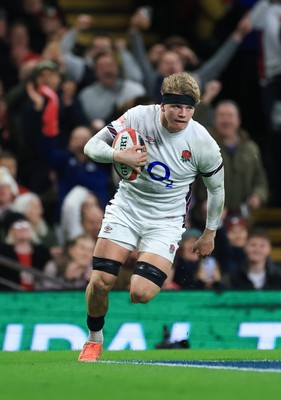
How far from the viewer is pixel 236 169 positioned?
16.4 meters

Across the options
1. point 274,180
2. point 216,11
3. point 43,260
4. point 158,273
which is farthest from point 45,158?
point 158,273

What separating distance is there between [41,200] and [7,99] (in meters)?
1.42

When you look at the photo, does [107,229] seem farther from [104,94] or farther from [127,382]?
[104,94]

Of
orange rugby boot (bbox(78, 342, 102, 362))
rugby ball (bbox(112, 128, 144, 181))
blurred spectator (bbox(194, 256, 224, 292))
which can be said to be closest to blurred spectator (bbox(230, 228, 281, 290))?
blurred spectator (bbox(194, 256, 224, 292))

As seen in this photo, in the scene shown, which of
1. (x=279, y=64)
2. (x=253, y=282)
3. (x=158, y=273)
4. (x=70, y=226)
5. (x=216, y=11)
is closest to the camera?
(x=158, y=273)

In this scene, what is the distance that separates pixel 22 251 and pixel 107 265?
16.8ft

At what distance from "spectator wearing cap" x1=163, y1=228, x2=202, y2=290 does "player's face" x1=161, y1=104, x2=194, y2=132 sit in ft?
14.3

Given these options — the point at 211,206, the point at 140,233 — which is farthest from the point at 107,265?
the point at 211,206

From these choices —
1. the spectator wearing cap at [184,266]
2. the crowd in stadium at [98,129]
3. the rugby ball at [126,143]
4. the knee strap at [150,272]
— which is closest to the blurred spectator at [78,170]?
the crowd in stadium at [98,129]

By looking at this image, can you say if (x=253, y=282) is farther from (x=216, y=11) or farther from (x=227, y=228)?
(x=216, y=11)

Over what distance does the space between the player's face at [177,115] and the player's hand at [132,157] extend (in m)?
0.44

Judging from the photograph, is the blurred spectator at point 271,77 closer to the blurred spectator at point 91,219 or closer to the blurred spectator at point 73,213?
the blurred spectator at point 73,213

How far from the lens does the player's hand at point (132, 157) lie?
10.1 m

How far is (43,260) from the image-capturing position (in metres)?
15.6
